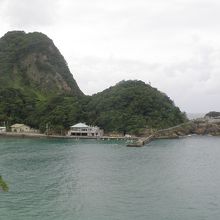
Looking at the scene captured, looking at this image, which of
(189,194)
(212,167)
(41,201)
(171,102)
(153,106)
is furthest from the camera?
(171,102)

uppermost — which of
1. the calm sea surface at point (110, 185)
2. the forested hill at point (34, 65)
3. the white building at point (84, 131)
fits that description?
the forested hill at point (34, 65)

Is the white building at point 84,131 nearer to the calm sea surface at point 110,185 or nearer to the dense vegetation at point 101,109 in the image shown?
the dense vegetation at point 101,109

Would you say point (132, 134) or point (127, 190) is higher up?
point (132, 134)

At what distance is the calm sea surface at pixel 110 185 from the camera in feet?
105

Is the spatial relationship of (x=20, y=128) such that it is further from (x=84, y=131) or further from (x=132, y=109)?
A: (x=132, y=109)

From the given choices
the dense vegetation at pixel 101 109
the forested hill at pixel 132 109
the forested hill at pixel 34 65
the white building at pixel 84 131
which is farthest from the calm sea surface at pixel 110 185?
the forested hill at pixel 34 65

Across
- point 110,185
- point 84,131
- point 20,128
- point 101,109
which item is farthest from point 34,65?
point 110,185

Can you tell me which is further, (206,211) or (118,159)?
(118,159)

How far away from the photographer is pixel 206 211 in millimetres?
32500

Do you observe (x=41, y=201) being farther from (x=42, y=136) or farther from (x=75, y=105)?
(x=75, y=105)

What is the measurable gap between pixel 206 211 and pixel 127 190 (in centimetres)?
879

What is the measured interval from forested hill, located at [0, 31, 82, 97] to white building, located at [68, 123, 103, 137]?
45388mm

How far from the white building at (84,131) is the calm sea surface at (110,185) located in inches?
1116

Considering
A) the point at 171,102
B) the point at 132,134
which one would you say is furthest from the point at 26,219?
the point at 171,102
